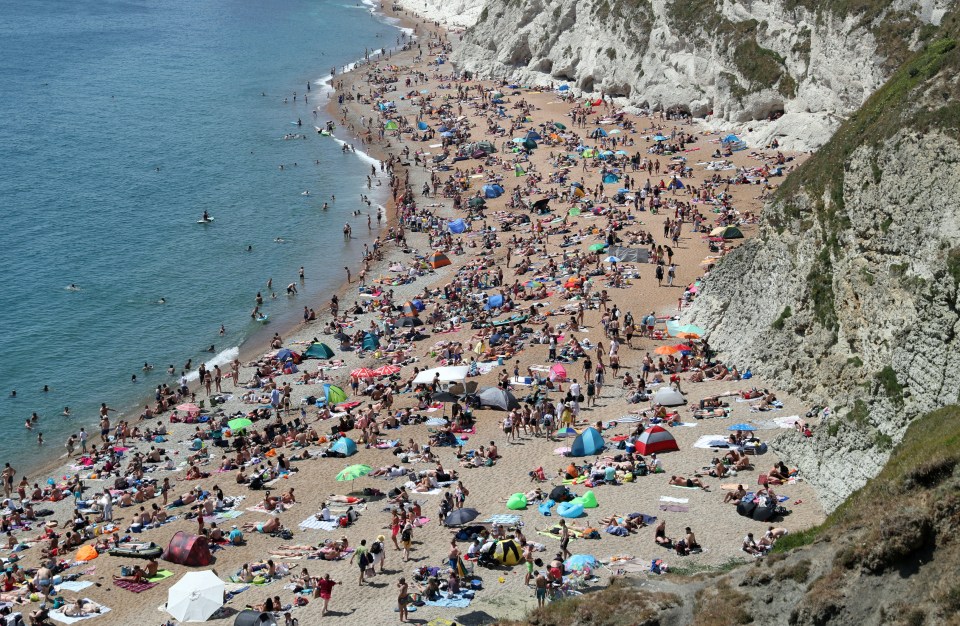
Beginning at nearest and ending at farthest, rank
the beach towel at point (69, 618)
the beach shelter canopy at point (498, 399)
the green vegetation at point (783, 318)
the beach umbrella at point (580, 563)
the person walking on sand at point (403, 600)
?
the person walking on sand at point (403, 600), the beach umbrella at point (580, 563), the beach towel at point (69, 618), the green vegetation at point (783, 318), the beach shelter canopy at point (498, 399)

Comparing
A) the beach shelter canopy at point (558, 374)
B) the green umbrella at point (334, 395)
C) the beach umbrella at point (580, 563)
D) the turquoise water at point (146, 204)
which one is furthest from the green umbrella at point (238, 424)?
the beach umbrella at point (580, 563)

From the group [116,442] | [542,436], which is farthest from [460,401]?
[116,442]

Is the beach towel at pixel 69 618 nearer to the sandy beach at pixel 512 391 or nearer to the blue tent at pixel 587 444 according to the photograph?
the sandy beach at pixel 512 391

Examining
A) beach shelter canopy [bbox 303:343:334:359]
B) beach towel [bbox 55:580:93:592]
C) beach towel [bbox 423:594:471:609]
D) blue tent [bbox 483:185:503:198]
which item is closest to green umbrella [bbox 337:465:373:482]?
beach towel [bbox 55:580:93:592]

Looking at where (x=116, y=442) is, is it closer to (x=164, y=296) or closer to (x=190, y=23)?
(x=164, y=296)

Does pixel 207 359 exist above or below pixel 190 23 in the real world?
below

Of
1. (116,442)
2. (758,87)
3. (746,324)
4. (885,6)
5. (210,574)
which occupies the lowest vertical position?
(116,442)

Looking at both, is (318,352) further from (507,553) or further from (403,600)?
(403,600)
